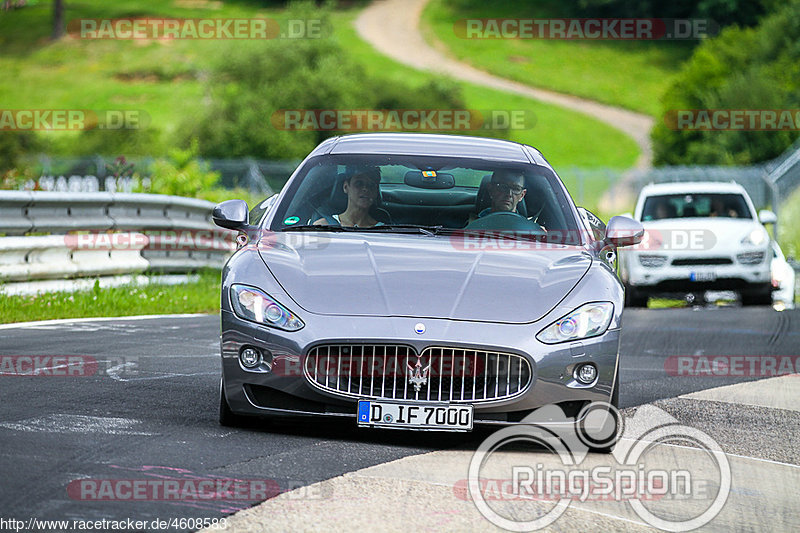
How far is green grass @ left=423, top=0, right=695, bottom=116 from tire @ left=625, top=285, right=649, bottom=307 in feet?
217

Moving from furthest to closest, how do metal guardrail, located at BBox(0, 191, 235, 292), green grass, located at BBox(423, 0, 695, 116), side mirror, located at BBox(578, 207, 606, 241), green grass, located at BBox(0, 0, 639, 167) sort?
green grass, located at BBox(423, 0, 695, 116) → green grass, located at BBox(0, 0, 639, 167) → metal guardrail, located at BBox(0, 191, 235, 292) → side mirror, located at BBox(578, 207, 606, 241)

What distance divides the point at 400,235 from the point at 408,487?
2114 mm

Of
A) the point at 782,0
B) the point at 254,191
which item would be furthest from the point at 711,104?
the point at 782,0

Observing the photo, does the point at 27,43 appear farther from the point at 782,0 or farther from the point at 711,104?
the point at 711,104

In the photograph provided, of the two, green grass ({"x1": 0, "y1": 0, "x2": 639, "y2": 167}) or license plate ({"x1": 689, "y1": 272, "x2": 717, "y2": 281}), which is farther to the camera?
green grass ({"x1": 0, "y1": 0, "x2": 639, "y2": 167})

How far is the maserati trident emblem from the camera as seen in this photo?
19.6 feet

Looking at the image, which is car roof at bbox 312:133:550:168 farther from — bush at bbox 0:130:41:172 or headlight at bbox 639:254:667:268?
bush at bbox 0:130:41:172

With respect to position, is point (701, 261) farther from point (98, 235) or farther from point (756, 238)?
point (98, 235)

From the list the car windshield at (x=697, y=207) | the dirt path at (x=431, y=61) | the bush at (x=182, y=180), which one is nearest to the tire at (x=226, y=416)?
the car windshield at (x=697, y=207)

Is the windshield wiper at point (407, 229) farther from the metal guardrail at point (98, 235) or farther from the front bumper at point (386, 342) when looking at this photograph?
the metal guardrail at point (98, 235)

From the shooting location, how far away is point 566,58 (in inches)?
3794

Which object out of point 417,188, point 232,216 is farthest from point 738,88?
point 232,216

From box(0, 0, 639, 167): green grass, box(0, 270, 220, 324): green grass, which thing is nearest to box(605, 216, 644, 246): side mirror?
box(0, 270, 220, 324): green grass

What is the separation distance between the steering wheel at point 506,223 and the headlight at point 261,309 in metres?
1.49
